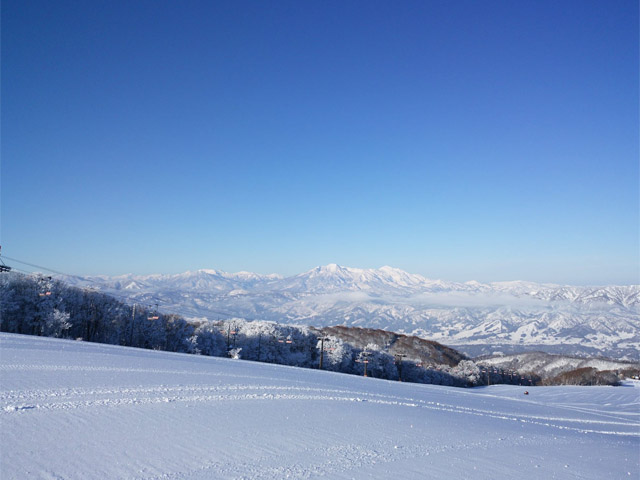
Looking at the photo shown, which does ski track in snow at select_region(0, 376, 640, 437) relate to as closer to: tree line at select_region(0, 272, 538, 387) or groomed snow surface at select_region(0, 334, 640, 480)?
groomed snow surface at select_region(0, 334, 640, 480)

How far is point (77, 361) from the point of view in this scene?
16.7 meters

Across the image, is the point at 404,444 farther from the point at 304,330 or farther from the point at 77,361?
the point at 304,330

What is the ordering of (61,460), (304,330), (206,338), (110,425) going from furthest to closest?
(304,330)
(206,338)
(110,425)
(61,460)

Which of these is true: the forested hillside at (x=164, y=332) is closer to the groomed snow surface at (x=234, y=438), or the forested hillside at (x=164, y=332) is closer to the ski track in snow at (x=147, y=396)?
the ski track in snow at (x=147, y=396)

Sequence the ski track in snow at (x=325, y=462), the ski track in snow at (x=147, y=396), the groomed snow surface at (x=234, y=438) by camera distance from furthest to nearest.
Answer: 1. the ski track in snow at (x=147, y=396)
2. the groomed snow surface at (x=234, y=438)
3. the ski track in snow at (x=325, y=462)

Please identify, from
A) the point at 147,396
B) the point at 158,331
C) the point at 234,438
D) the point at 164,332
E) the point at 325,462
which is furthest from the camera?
the point at 164,332

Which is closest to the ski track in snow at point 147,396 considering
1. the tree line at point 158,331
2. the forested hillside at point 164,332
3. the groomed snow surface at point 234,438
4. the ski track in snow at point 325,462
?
the groomed snow surface at point 234,438

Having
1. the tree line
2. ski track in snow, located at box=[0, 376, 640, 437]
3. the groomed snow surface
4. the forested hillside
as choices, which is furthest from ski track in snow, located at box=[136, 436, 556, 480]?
the tree line

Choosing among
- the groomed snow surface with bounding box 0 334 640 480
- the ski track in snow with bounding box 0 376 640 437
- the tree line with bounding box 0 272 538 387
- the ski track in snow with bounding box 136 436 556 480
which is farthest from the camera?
the tree line with bounding box 0 272 538 387

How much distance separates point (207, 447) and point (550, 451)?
9378mm

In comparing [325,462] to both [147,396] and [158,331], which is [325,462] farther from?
[158,331]

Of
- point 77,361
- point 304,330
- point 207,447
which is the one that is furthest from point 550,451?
point 304,330

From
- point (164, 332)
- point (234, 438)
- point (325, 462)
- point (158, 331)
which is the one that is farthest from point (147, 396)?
point (164, 332)

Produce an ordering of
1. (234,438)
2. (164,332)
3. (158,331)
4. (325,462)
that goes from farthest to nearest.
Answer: (164,332), (158,331), (234,438), (325,462)
